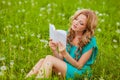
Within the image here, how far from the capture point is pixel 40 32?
6.54 metres

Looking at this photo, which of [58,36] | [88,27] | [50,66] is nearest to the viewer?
[58,36]

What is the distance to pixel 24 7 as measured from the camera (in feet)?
25.3

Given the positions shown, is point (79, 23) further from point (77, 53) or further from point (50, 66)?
point (50, 66)

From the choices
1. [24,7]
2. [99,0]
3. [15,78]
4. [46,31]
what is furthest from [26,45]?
[99,0]

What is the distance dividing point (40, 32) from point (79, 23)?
1.76 m

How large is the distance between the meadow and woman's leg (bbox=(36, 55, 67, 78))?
0.12 meters

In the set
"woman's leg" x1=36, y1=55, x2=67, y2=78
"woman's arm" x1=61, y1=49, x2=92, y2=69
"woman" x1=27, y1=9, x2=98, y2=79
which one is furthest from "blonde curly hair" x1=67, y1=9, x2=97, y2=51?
"woman's leg" x1=36, y1=55, x2=67, y2=78

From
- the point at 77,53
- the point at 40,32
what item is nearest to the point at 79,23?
the point at 77,53

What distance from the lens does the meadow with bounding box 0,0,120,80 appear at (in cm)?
529

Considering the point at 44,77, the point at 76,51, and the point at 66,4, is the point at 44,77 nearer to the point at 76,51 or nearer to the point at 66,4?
the point at 76,51

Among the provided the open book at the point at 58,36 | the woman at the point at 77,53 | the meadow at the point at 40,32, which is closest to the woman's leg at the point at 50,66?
the woman at the point at 77,53

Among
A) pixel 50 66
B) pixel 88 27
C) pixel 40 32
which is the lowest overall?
pixel 40 32

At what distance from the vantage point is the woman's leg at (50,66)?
4.64 metres

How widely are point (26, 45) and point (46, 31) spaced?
728 mm
